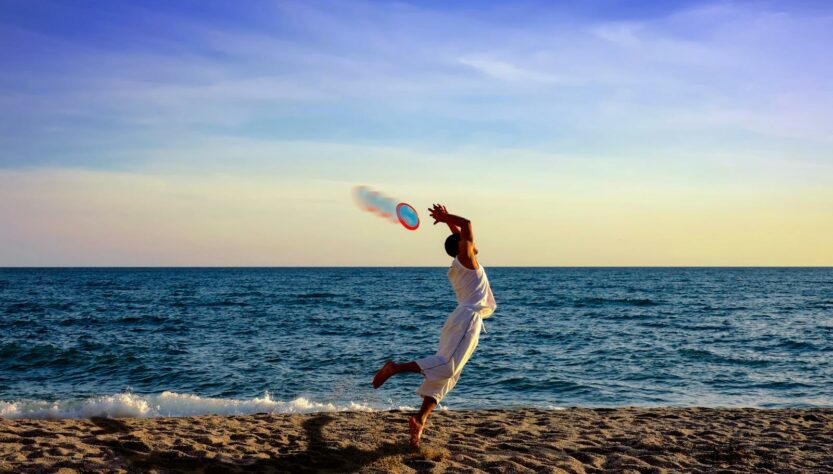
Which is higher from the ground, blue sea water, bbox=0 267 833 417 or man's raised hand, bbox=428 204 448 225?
man's raised hand, bbox=428 204 448 225

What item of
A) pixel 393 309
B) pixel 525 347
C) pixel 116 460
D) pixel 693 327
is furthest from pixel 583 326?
pixel 116 460

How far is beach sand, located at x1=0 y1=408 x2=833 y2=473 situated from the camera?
6098mm

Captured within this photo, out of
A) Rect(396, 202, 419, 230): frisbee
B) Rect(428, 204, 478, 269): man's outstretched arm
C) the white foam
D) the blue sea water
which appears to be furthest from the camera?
the blue sea water

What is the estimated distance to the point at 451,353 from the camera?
20.3 feet

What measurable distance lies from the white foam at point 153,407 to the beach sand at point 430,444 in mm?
1641

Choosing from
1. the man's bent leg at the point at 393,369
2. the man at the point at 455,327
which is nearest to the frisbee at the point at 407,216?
the man at the point at 455,327

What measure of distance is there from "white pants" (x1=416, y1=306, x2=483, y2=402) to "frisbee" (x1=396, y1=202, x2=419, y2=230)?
3.74ft

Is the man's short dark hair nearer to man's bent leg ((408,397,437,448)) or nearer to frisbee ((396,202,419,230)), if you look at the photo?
frisbee ((396,202,419,230))

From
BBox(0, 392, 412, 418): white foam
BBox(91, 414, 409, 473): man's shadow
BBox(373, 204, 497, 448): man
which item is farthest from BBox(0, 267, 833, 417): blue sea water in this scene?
BBox(373, 204, 497, 448): man

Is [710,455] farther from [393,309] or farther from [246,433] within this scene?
[393,309]

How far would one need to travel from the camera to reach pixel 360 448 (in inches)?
267

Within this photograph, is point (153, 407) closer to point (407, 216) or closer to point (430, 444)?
point (430, 444)

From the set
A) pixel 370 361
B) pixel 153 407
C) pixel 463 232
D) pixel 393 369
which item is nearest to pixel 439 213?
pixel 463 232

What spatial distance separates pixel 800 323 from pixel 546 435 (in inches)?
972
